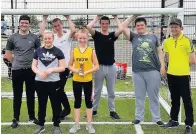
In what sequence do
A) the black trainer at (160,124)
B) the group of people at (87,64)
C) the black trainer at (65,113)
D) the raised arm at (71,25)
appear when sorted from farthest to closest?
the black trainer at (65,113) < the black trainer at (160,124) < the raised arm at (71,25) < the group of people at (87,64)

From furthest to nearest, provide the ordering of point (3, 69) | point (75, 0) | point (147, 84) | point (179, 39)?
point (3, 69) → point (75, 0) → point (147, 84) → point (179, 39)

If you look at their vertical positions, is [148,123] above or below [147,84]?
below

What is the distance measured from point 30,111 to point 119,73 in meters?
4.76

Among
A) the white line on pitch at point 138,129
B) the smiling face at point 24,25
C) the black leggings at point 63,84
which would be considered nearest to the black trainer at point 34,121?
the black leggings at point 63,84

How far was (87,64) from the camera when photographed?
5441 millimetres

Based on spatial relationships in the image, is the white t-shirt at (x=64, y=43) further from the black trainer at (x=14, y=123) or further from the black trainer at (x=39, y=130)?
the black trainer at (x=14, y=123)

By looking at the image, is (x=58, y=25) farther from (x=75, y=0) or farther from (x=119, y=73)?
(x=119, y=73)

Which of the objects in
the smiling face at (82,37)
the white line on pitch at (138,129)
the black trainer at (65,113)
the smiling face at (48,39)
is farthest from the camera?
the black trainer at (65,113)

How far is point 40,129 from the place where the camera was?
557 cm

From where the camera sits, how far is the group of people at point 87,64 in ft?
17.3

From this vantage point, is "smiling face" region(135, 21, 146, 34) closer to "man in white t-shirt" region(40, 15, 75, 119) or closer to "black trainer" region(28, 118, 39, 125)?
"man in white t-shirt" region(40, 15, 75, 119)

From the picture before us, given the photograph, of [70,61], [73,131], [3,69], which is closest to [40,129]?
[73,131]

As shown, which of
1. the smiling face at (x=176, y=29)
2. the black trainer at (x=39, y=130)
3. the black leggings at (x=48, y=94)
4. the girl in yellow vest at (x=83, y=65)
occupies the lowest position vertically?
the black trainer at (x=39, y=130)

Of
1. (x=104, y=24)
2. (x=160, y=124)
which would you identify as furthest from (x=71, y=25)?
(x=160, y=124)
